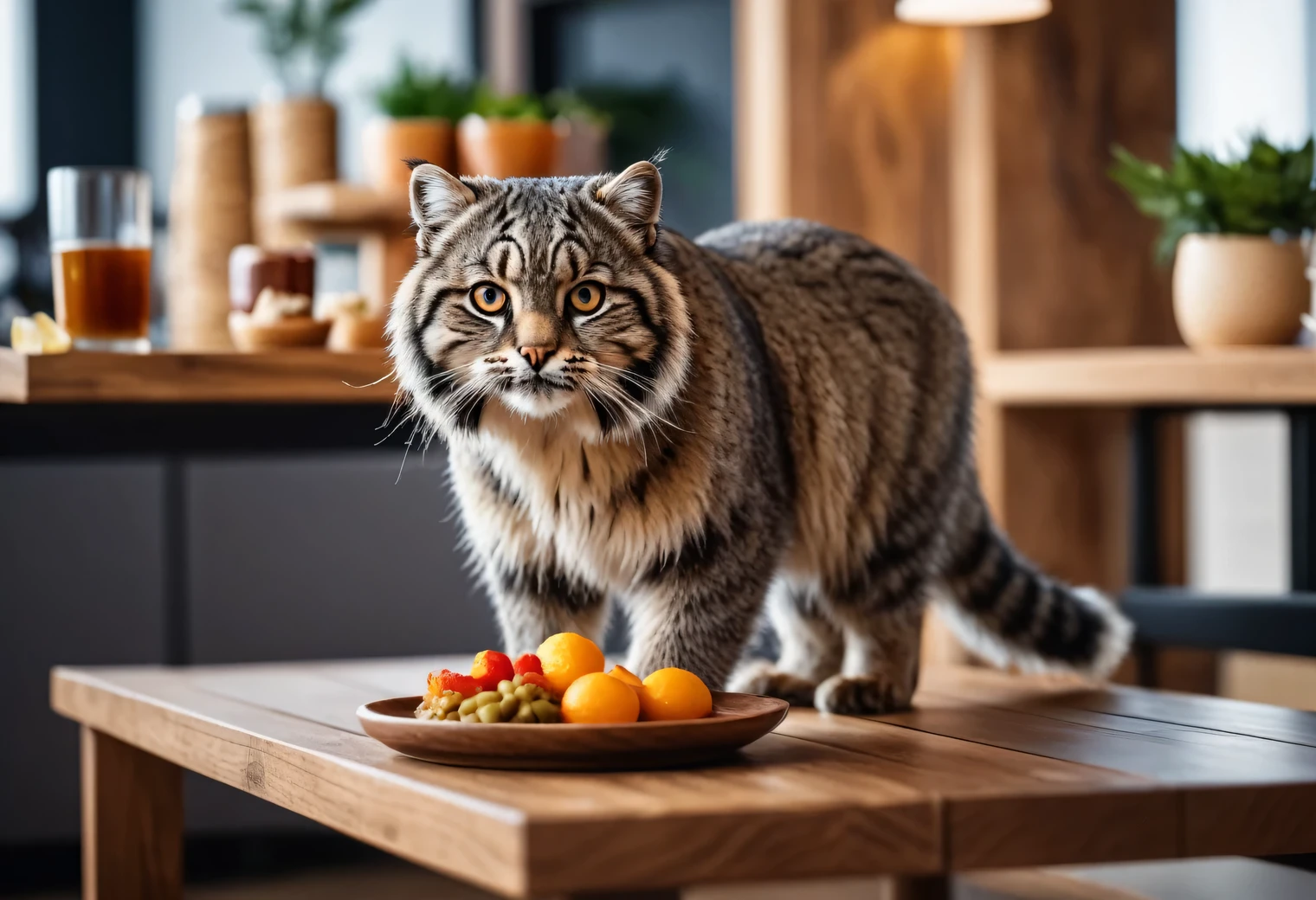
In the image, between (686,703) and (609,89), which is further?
(609,89)

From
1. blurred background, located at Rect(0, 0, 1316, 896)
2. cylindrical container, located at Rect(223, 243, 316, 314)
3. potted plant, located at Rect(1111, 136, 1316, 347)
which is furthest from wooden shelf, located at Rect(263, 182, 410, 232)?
potted plant, located at Rect(1111, 136, 1316, 347)

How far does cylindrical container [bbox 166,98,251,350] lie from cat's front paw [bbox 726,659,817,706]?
1.82 m

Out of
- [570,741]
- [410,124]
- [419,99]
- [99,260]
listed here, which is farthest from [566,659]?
[419,99]

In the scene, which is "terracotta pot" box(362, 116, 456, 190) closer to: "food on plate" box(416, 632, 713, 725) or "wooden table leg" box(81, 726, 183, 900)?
"wooden table leg" box(81, 726, 183, 900)

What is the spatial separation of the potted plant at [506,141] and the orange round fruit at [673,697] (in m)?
2.15

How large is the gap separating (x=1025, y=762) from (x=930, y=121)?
214 cm

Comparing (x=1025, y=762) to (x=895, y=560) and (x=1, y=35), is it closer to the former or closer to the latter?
(x=895, y=560)

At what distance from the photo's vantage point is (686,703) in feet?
5.00

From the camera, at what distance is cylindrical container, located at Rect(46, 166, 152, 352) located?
2.31 meters

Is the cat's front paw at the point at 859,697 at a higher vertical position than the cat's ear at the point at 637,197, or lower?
lower

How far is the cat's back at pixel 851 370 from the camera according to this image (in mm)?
1974

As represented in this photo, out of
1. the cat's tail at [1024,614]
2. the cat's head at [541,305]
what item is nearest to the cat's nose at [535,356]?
the cat's head at [541,305]

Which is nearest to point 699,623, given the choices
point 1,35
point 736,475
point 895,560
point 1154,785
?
point 736,475

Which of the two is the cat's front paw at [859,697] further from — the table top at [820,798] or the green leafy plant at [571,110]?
the green leafy plant at [571,110]
